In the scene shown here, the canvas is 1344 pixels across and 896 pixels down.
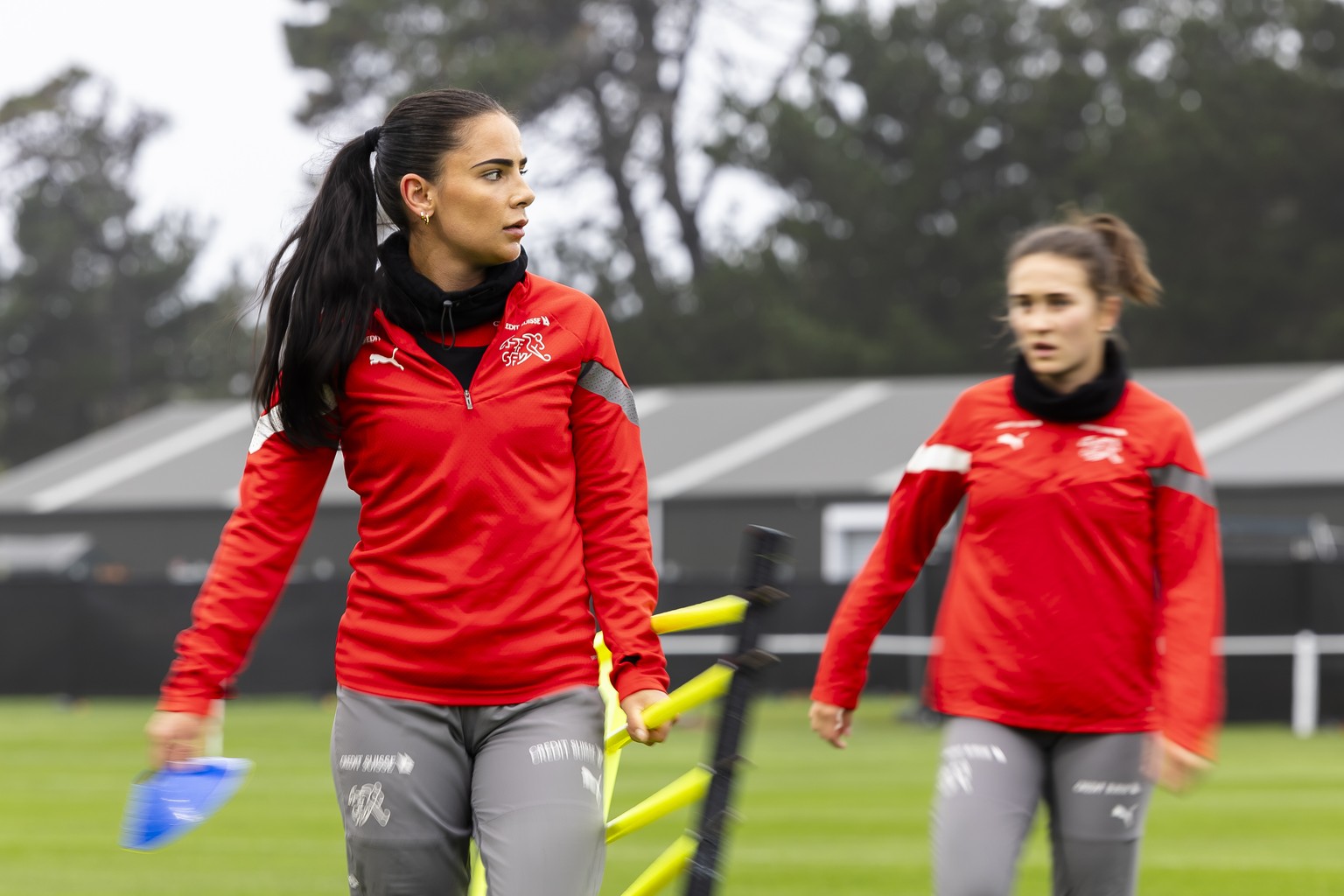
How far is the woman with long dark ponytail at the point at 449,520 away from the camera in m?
Answer: 4.17

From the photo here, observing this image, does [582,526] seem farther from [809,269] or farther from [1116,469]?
[809,269]

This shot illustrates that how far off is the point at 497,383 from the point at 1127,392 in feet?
5.45

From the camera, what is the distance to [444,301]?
170 inches

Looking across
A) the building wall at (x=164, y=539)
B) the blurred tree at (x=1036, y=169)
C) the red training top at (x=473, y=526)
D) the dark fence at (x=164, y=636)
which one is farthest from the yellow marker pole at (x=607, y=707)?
the blurred tree at (x=1036, y=169)

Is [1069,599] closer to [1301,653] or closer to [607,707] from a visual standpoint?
[607,707]

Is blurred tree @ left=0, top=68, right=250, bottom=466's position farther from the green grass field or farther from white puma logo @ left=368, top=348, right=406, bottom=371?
white puma logo @ left=368, top=348, right=406, bottom=371

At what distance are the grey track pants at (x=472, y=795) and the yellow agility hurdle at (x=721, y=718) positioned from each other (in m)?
0.14

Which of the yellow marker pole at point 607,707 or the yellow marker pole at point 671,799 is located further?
the yellow marker pole at point 607,707

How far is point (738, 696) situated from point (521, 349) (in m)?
0.80

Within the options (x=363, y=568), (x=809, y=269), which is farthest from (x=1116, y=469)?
(x=809, y=269)

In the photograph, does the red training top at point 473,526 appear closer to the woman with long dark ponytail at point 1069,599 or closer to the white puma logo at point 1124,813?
the woman with long dark ponytail at point 1069,599

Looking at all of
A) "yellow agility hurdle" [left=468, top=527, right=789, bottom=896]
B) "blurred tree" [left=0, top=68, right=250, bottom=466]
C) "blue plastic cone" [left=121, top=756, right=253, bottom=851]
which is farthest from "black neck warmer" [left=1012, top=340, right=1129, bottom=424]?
"blurred tree" [left=0, top=68, right=250, bottom=466]

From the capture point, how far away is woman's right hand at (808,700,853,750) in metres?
5.35

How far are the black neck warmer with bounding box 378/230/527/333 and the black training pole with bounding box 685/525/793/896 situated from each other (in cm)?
68
